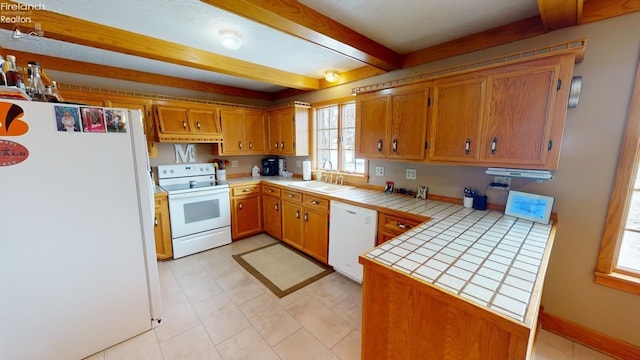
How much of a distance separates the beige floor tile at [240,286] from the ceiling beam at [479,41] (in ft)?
9.30

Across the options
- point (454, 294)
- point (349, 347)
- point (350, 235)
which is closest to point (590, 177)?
point (454, 294)

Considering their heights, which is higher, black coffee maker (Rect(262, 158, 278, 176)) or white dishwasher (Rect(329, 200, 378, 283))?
black coffee maker (Rect(262, 158, 278, 176))

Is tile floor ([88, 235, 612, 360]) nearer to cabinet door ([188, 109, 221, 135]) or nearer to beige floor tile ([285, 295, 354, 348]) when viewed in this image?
beige floor tile ([285, 295, 354, 348])

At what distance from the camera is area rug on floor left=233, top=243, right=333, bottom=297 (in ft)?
8.23

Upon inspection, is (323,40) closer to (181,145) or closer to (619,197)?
(619,197)

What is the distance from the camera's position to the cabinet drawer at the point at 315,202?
274 cm

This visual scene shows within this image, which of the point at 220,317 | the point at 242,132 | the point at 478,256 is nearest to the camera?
the point at 478,256

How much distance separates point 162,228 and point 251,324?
182 cm

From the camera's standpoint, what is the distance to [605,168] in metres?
1.61

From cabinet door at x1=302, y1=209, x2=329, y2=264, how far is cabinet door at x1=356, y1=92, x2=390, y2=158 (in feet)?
2.93

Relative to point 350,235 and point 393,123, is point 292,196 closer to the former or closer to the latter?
point 350,235

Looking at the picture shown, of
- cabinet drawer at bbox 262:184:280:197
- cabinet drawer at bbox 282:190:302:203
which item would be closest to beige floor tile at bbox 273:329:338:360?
cabinet drawer at bbox 282:190:302:203

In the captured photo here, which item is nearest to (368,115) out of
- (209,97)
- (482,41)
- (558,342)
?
(482,41)

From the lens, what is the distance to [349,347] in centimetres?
175
